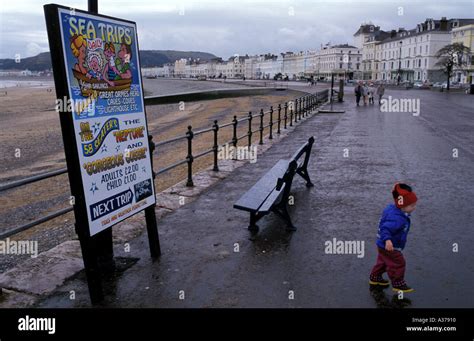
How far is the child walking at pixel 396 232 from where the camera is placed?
4.30 meters

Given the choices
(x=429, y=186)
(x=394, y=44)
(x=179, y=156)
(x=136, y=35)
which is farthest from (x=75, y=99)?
(x=394, y=44)

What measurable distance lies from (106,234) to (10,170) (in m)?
13.0

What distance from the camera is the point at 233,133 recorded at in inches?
540

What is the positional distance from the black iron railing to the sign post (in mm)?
854

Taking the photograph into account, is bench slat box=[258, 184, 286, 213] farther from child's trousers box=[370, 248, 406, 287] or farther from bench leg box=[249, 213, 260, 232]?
child's trousers box=[370, 248, 406, 287]

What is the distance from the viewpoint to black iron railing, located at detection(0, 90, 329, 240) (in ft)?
16.0

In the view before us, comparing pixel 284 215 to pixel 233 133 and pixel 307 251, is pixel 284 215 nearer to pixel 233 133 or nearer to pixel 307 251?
pixel 307 251

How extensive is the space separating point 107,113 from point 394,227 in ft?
9.30

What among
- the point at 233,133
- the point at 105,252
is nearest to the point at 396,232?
the point at 105,252

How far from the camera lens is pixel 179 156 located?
1759 cm

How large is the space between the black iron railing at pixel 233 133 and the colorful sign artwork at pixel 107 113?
0.93 meters

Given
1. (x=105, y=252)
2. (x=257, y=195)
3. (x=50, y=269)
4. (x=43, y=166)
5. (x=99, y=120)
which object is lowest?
(x=43, y=166)

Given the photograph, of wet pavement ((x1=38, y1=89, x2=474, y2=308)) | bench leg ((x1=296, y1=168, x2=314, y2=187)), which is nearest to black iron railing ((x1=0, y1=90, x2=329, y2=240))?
wet pavement ((x1=38, y1=89, x2=474, y2=308))
